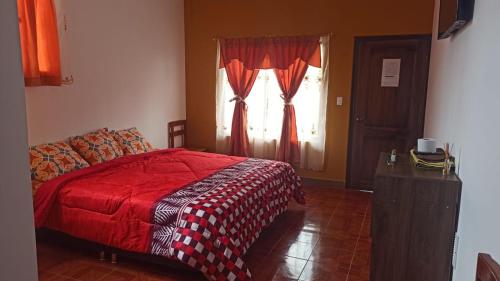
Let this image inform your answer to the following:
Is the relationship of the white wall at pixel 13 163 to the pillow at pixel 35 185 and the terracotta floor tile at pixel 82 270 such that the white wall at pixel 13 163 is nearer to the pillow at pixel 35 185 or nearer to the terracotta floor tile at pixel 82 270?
the terracotta floor tile at pixel 82 270

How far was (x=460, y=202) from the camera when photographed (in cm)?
187

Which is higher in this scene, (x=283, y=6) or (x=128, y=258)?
(x=283, y=6)

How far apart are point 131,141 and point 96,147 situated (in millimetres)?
513

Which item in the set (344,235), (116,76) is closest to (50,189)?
(116,76)

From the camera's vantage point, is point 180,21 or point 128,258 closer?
point 128,258

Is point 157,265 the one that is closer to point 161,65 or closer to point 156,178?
point 156,178

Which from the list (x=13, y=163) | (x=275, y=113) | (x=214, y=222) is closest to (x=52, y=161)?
(x=214, y=222)

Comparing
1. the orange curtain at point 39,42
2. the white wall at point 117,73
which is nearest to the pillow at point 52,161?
the white wall at point 117,73

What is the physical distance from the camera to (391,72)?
425 centimetres

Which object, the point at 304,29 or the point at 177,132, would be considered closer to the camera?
the point at 304,29

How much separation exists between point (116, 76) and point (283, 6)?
231 centimetres

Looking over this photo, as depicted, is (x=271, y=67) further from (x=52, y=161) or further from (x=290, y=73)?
(x=52, y=161)

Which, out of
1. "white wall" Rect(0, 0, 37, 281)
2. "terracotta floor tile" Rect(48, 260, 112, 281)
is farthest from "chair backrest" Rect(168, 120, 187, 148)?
"white wall" Rect(0, 0, 37, 281)

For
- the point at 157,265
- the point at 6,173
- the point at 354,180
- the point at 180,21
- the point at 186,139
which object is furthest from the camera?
the point at 186,139
